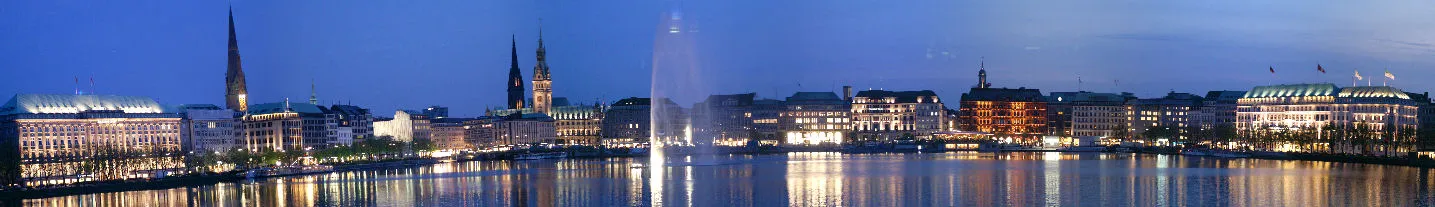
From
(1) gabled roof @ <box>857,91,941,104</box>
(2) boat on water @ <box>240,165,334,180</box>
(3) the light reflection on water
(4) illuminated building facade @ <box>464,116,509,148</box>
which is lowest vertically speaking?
(3) the light reflection on water

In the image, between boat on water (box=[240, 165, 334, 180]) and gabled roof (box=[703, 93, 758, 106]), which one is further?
gabled roof (box=[703, 93, 758, 106])

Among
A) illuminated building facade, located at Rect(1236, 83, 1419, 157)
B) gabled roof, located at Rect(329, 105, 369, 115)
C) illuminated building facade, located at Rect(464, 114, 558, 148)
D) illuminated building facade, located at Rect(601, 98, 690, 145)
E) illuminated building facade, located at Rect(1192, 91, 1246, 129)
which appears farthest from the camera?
illuminated building facade, located at Rect(464, 114, 558, 148)

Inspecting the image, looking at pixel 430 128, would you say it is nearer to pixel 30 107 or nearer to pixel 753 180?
pixel 30 107

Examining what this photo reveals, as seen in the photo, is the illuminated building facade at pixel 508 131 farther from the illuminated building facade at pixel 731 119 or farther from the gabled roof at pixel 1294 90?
the gabled roof at pixel 1294 90

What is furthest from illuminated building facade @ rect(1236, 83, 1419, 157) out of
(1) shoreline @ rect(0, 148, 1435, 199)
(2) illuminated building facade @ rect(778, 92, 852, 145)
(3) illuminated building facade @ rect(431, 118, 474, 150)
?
(3) illuminated building facade @ rect(431, 118, 474, 150)

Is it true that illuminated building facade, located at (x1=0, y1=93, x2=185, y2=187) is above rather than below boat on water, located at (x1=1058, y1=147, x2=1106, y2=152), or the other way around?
above

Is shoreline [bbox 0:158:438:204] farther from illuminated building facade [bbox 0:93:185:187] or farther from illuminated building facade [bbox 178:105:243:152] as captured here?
illuminated building facade [bbox 178:105:243:152]

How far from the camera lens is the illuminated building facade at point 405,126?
161 meters

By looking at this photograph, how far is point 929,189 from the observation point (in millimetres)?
69875

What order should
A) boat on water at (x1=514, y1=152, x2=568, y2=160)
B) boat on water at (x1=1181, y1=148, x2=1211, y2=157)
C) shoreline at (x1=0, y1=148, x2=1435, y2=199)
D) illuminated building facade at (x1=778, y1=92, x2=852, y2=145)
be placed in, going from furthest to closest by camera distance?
illuminated building facade at (x1=778, y1=92, x2=852, y2=145)
boat on water at (x1=514, y1=152, x2=568, y2=160)
boat on water at (x1=1181, y1=148, x2=1211, y2=157)
shoreline at (x1=0, y1=148, x2=1435, y2=199)

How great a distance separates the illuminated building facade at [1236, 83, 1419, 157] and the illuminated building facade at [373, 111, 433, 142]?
287ft

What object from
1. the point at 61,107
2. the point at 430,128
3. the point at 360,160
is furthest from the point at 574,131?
the point at 61,107

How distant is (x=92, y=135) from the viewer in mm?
110062

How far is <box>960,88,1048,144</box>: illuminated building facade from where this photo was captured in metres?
170
